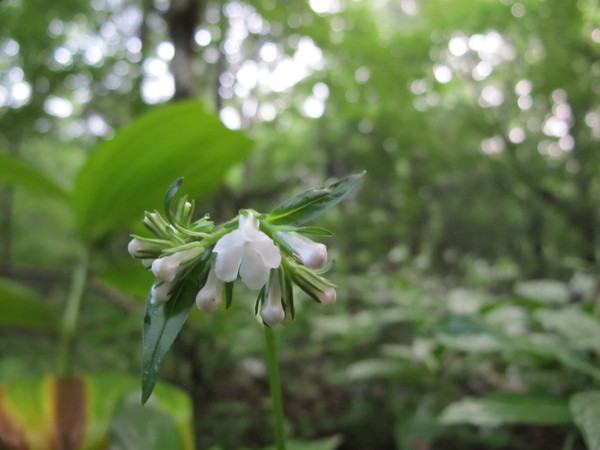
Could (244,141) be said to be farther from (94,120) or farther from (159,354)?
(94,120)

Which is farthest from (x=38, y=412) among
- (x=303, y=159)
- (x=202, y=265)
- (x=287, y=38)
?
(x=303, y=159)

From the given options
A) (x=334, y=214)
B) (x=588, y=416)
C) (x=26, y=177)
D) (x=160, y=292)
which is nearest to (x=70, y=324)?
(x=26, y=177)

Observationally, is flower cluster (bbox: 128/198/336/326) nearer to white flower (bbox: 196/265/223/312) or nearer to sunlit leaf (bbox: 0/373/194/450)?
white flower (bbox: 196/265/223/312)

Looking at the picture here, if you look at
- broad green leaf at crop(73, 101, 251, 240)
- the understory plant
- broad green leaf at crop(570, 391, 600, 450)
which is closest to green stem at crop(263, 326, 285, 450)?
the understory plant

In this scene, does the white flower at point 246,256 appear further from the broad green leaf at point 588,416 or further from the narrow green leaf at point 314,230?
the broad green leaf at point 588,416

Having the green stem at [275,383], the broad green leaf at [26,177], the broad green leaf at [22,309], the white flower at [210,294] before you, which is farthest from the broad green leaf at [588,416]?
the broad green leaf at [26,177]

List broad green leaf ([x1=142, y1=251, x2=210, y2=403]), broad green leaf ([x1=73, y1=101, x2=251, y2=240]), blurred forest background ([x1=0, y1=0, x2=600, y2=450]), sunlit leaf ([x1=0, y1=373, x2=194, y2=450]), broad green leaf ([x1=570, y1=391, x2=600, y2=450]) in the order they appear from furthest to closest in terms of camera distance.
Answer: broad green leaf ([x1=73, y1=101, x2=251, y2=240]) < blurred forest background ([x1=0, y1=0, x2=600, y2=450]) < sunlit leaf ([x1=0, y1=373, x2=194, y2=450]) < broad green leaf ([x1=570, y1=391, x2=600, y2=450]) < broad green leaf ([x1=142, y1=251, x2=210, y2=403])

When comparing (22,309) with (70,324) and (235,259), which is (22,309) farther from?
(235,259)
